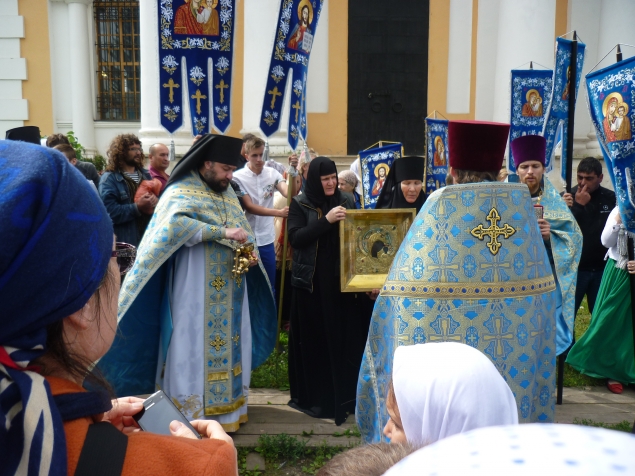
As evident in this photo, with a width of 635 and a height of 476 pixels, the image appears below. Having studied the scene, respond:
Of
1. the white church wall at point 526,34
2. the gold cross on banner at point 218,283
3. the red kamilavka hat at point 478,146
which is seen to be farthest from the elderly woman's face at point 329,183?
the white church wall at point 526,34

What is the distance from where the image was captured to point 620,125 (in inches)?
132

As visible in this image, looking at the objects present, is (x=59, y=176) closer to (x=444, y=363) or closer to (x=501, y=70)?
(x=444, y=363)

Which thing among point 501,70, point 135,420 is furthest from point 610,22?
point 135,420

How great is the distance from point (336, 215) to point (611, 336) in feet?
8.86

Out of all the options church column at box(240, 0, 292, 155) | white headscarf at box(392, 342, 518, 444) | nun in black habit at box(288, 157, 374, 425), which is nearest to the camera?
white headscarf at box(392, 342, 518, 444)

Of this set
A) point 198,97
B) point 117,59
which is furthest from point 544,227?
point 117,59

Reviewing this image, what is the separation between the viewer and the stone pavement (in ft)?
13.9

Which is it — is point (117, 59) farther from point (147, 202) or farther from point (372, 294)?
point (372, 294)

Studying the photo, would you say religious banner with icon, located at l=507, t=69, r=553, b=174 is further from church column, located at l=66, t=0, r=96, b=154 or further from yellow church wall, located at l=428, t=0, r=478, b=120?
church column, located at l=66, t=0, r=96, b=154

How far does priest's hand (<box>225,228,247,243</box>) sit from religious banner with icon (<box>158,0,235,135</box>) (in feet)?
4.24

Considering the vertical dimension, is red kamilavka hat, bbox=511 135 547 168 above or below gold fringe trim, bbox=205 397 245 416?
above

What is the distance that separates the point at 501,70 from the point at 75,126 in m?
7.68

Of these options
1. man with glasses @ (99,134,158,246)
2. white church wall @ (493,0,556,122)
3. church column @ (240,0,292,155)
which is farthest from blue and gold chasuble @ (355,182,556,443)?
white church wall @ (493,0,556,122)

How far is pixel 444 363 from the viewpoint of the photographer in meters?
1.73
